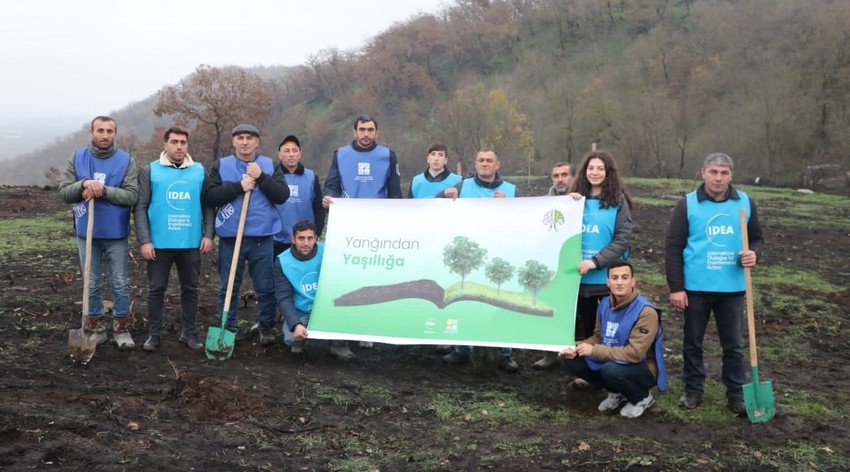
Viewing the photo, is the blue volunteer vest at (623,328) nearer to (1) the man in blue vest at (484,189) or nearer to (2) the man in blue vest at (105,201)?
(1) the man in blue vest at (484,189)

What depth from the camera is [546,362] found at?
690cm

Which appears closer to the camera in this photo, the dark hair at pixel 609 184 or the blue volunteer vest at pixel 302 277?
the dark hair at pixel 609 184

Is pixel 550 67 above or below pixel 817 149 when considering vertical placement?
above

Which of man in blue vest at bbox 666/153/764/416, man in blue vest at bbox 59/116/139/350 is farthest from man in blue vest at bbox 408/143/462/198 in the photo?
man in blue vest at bbox 59/116/139/350

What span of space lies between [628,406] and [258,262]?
3.75m

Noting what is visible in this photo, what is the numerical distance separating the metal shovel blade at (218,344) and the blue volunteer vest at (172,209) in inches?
32.8

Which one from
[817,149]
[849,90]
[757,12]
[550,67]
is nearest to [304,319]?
[817,149]

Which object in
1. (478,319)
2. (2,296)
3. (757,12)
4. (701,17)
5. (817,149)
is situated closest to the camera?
(478,319)

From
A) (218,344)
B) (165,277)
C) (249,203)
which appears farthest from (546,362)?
(165,277)

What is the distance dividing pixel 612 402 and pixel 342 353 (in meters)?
2.65

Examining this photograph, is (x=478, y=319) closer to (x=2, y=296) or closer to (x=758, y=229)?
(x=758, y=229)

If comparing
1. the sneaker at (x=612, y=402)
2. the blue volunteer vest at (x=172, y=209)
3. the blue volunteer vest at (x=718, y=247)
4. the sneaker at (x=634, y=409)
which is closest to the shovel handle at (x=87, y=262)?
the blue volunteer vest at (x=172, y=209)

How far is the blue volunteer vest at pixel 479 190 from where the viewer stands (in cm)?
682

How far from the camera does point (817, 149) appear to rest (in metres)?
34.7
